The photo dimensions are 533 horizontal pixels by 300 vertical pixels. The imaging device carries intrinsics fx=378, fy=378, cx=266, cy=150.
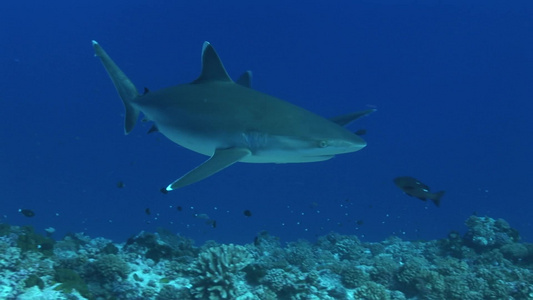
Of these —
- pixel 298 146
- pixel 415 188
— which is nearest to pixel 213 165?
pixel 298 146

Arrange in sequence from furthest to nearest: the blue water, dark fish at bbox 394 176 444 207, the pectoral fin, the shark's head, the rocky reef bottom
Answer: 1. the blue water
2. dark fish at bbox 394 176 444 207
3. the rocky reef bottom
4. the shark's head
5. the pectoral fin

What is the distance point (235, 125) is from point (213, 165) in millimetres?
780

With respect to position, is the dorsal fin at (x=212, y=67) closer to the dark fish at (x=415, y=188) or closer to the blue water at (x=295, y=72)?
the dark fish at (x=415, y=188)

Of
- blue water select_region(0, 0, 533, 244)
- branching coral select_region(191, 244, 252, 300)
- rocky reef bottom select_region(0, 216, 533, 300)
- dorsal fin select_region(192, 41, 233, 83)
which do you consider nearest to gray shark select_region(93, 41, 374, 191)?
dorsal fin select_region(192, 41, 233, 83)

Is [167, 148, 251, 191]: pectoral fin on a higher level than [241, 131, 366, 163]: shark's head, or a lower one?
lower

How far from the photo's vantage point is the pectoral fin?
4.24m

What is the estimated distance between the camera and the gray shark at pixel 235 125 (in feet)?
15.0

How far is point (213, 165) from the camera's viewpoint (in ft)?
14.8

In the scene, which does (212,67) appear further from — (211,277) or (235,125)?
(211,277)

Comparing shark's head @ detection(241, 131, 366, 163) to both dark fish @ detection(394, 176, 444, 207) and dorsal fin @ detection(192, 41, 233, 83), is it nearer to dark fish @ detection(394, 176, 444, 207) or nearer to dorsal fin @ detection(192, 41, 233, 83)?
dorsal fin @ detection(192, 41, 233, 83)

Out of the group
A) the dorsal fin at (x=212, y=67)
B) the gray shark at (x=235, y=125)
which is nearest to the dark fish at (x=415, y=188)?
the gray shark at (x=235, y=125)

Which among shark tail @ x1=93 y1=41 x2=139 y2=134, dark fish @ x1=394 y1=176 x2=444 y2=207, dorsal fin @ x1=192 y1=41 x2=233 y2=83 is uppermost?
dark fish @ x1=394 y1=176 x2=444 y2=207

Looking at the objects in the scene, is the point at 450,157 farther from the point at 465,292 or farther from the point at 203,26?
the point at 465,292

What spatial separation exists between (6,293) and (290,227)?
192 ft
